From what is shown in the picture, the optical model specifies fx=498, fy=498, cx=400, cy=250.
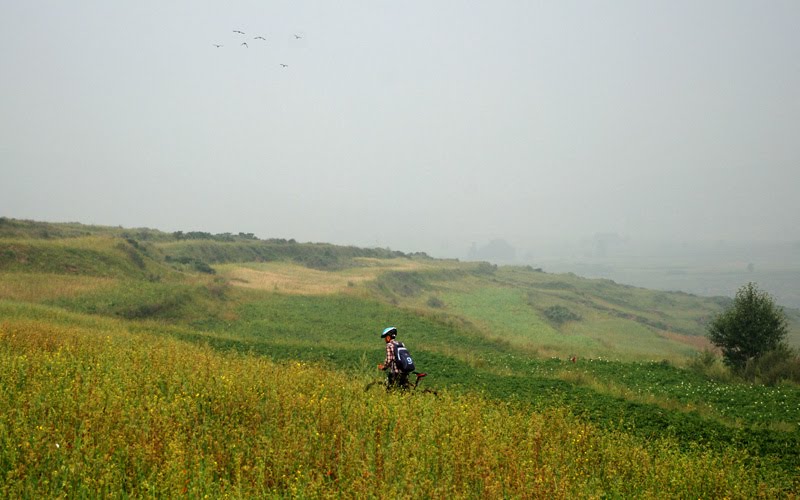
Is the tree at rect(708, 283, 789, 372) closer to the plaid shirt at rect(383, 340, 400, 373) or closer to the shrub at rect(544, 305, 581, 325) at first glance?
the plaid shirt at rect(383, 340, 400, 373)

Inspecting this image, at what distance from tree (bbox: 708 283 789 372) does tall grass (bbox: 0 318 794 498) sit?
57.0ft

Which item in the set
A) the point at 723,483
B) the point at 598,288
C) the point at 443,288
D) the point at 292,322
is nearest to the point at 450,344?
the point at 292,322

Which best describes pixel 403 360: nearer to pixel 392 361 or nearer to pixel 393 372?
pixel 392 361

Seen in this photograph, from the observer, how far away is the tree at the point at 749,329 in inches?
968

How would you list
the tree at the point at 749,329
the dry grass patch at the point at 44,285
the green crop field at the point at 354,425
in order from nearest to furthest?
the green crop field at the point at 354,425
the tree at the point at 749,329
the dry grass patch at the point at 44,285

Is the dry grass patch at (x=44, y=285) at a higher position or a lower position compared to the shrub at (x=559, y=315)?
higher

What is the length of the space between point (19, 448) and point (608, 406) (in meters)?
13.5

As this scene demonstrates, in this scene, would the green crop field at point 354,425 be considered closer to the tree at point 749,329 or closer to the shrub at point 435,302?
the tree at point 749,329

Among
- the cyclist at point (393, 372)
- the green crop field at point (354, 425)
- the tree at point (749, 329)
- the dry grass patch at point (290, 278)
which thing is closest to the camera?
the green crop field at point (354, 425)

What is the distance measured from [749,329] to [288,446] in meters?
25.7

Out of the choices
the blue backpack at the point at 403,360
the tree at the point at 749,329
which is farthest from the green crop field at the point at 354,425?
the tree at the point at 749,329

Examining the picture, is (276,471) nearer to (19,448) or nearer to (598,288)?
(19,448)

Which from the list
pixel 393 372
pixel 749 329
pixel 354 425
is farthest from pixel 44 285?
pixel 749 329

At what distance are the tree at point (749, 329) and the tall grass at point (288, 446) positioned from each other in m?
17.4
